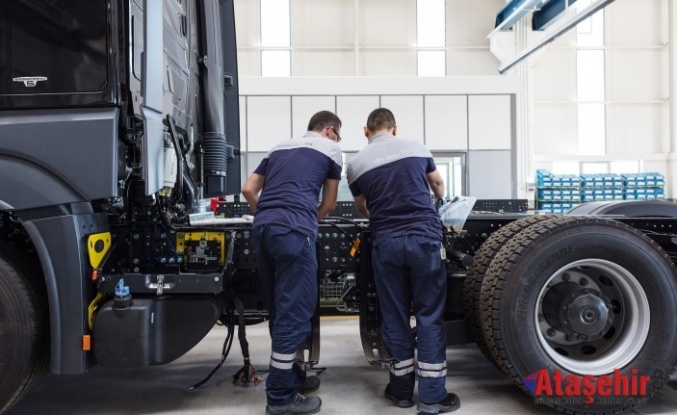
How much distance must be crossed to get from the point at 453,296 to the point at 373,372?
0.90 m

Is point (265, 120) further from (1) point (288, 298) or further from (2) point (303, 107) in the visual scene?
(1) point (288, 298)

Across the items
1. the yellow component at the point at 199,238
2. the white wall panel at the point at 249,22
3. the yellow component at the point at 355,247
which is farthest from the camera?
the white wall panel at the point at 249,22

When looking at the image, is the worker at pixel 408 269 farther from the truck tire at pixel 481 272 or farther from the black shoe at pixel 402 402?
the truck tire at pixel 481 272

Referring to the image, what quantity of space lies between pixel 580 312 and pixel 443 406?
900 mm

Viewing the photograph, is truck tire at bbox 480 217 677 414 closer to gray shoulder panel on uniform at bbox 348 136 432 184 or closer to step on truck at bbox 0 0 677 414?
step on truck at bbox 0 0 677 414

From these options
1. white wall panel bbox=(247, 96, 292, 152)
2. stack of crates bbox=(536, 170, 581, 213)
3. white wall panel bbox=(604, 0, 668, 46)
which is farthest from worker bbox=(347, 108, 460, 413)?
white wall panel bbox=(604, 0, 668, 46)

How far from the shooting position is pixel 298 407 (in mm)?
2504

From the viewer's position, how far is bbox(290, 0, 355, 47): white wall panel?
14391 millimetres

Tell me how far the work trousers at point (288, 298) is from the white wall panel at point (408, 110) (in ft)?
26.0

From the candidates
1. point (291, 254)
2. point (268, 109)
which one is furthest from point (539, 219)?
point (268, 109)

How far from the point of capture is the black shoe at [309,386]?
9.35 ft

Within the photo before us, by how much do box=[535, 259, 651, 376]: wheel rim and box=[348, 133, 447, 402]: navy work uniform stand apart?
56cm

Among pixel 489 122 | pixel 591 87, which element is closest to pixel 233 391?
pixel 489 122

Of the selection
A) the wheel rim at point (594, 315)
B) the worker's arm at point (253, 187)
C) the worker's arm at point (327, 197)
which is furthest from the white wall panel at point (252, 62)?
the wheel rim at point (594, 315)
